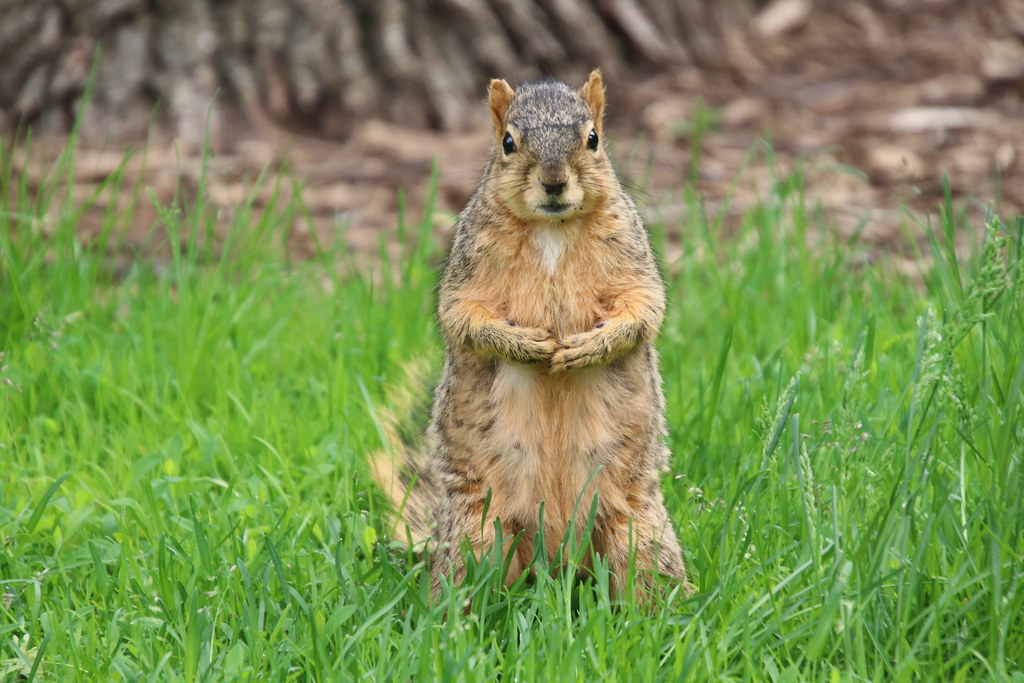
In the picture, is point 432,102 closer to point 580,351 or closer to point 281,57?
point 281,57

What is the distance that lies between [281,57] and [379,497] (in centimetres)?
351

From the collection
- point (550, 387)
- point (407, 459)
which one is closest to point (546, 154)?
point (550, 387)


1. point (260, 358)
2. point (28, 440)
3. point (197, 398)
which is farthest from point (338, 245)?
point (28, 440)

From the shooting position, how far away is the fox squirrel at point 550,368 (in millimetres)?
2871

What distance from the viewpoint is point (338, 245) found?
4652mm

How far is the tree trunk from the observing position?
19.2ft

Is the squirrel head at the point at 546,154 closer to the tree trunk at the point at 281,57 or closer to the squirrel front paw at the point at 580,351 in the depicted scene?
the squirrel front paw at the point at 580,351

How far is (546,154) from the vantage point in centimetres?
281

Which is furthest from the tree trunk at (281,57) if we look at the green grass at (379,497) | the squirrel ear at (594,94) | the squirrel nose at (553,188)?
the squirrel nose at (553,188)

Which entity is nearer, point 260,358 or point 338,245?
point 260,358

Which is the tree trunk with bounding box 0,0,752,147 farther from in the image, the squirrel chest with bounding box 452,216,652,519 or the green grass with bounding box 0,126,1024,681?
the squirrel chest with bounding box 452,216,652,519

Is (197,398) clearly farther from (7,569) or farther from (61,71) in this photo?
(61,71)

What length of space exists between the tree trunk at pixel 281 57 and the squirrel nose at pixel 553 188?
3.32m

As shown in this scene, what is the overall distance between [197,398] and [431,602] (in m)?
1.44
